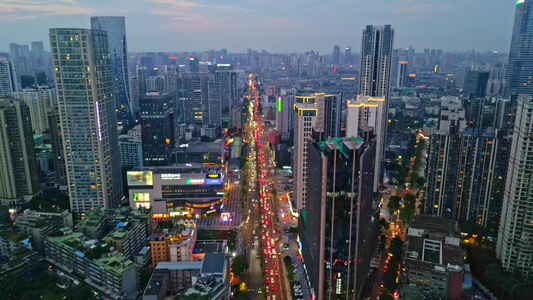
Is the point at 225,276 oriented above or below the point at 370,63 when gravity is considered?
below

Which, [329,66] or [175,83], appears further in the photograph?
[329,66]

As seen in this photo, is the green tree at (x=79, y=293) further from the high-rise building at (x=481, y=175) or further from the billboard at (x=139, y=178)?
the high-rise building at (x=481, y=175)

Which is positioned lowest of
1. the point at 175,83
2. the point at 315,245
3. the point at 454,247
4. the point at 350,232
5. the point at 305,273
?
the point at 305,273

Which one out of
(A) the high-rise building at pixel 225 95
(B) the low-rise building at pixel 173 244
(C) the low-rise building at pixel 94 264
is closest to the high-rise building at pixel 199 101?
(A) the high-rise building at pixel 225 95

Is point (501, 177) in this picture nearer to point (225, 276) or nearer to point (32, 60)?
point (225, 276)

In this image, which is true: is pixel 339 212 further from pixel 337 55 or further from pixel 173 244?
pixel 337 55

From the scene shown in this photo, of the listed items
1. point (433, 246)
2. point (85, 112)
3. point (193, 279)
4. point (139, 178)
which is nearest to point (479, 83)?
point (433, 246)

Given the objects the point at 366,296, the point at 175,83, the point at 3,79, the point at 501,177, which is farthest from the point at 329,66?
the point at 366,296
